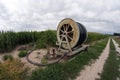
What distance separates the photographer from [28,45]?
1531cm

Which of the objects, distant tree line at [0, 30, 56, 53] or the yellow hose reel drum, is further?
distant tree line at [0, 30, 56, 53]

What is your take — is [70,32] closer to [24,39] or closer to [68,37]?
[68,37]

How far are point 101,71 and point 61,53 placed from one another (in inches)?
117

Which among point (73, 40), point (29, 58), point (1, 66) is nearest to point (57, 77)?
point (1, 66)

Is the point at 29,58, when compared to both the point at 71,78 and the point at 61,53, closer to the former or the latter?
the point at 61,53

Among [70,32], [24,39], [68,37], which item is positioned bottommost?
[24,39]

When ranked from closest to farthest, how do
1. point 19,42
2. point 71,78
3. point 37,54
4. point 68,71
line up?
point 71,78, point 68,71, point 37,54, point 19,42

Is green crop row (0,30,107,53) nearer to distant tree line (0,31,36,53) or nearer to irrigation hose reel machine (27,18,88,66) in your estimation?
distant tree line (0,31,36,53)

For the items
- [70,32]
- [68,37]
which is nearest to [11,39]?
[68,37]

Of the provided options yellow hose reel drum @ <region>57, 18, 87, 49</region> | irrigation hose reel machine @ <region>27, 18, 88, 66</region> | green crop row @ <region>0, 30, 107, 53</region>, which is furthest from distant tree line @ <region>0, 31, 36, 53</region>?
yellow hose reel drum @ <region>57, 18, 87, 49</region>

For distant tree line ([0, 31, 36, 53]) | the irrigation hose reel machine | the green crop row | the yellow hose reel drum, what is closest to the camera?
the irrigation hose reel machine

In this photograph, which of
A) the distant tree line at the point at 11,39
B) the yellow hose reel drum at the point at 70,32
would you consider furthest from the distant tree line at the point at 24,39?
the yellow hose reel drum at the point at 70,32

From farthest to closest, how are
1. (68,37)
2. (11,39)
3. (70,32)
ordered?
1. (11,39)
2. (68,37)
3. (70,32)

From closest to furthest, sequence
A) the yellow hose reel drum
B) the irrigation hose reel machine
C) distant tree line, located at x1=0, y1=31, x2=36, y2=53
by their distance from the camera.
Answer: the irrigation hose reel machine → the yellow hose reel drum → distant tree line, located at x1=0, y1=31, x2=36, y2=53
